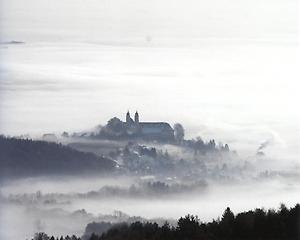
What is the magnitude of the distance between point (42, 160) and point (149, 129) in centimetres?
55

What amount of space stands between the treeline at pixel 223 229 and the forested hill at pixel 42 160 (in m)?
0.33

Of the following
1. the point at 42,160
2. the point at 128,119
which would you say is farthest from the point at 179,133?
the point at 42,160

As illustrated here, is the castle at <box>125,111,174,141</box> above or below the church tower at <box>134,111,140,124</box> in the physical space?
below

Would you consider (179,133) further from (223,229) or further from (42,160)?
(42,160)

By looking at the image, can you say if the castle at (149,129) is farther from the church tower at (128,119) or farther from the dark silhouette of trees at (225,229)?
the dark silhouette of trees at (225,229)

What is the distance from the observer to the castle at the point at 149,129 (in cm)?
405

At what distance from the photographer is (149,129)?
406 centimetres

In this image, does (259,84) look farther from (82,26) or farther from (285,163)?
(82,26)

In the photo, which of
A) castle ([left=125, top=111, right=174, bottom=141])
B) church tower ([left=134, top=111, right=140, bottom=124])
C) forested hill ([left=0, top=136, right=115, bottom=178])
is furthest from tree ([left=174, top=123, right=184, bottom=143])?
forested hill ([left=0, top=136, right=115, bottom=178])

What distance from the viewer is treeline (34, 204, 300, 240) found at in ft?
12.9

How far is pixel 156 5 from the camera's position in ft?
13.7

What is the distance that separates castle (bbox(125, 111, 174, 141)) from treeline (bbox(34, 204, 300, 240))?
1.38ft

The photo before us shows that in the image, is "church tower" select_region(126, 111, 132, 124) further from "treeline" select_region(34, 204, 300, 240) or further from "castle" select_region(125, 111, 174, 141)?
"treeline" select_region(34, 204, 300, 240)

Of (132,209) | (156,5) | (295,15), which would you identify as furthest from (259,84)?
(132,209)
